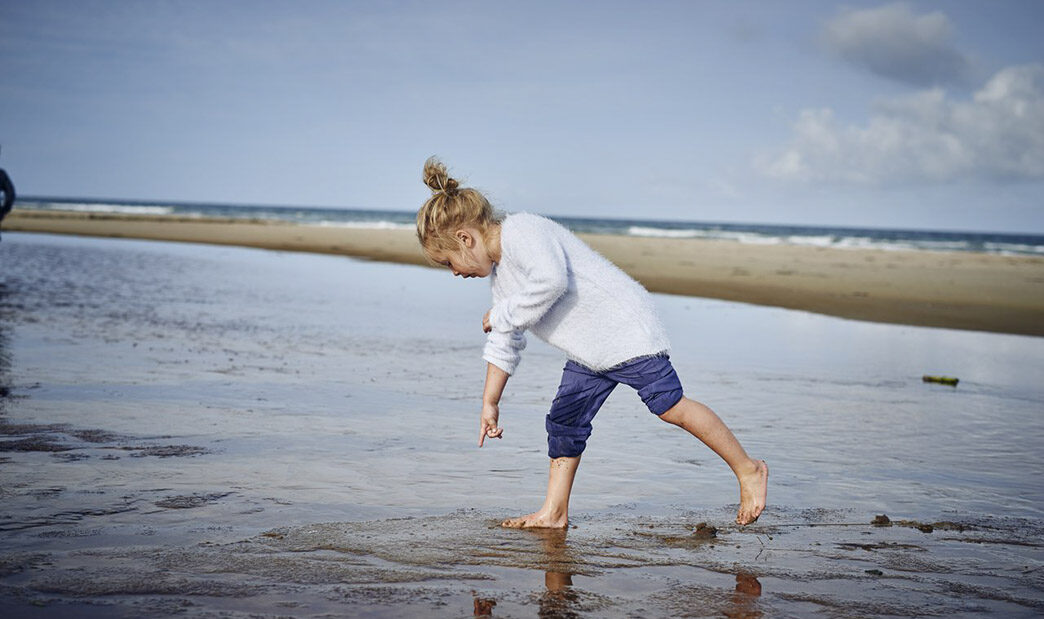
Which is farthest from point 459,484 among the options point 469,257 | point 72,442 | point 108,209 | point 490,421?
point 108,209

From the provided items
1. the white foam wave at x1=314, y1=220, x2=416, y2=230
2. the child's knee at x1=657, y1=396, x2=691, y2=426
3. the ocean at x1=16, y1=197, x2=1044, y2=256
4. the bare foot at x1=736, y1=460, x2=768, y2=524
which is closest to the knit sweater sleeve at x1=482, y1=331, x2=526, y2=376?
the child's knee at x1=657, y1=396, x2=691, y2=426

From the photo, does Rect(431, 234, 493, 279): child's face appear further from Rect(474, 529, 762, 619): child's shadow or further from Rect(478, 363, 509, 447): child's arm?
Rect(474, 529, 762, 619): child's shadow

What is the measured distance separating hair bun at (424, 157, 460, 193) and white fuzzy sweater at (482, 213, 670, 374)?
0.26 meters

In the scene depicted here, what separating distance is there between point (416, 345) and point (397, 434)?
3.62 metres

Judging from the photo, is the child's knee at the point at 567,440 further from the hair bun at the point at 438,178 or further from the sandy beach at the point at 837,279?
Result: the sandy beach at the point at 837,279

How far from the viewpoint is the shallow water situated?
2.96m

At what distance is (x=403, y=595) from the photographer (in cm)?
286

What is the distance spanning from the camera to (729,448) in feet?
12.6

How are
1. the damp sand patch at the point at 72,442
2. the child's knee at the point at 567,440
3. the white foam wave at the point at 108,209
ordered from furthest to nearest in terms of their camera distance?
the white foam wave at the point at 108,209, the damp sand patch at the point at 72,442, the child's knee at the point at 567,440

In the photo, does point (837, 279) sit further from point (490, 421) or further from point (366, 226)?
point (366, 226)

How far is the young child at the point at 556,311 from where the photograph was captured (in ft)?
11.8

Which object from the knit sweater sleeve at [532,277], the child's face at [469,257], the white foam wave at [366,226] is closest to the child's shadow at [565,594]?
the knit sweater sleeve at [532,277]

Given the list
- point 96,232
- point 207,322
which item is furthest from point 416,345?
point 96,232

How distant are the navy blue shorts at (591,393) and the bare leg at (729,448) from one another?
0.22 ft
